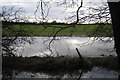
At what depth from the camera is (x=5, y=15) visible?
2951 millimetres

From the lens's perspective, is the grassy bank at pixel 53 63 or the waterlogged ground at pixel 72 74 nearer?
the waterlogged ground at pixel 72 74

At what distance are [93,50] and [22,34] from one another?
7.68ft

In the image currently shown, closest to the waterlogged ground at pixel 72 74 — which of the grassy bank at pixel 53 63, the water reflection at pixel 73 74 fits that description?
the water reflection at pixel 73 74

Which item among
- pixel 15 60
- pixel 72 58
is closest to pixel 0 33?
pixel 15 60

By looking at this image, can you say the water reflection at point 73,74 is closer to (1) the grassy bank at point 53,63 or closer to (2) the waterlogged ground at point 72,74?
(2) the waterlogged ground at point 72,74

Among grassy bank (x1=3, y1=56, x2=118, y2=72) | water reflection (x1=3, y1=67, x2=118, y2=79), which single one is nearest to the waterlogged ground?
water reflection (x1=3, y1=67, x2=118, y2=79)

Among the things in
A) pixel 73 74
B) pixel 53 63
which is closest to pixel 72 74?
pixel 73 74

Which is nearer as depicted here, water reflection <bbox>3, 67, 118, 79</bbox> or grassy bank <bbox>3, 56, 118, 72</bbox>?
water reflection <bbox>3, 67, 118, 79</bbox>

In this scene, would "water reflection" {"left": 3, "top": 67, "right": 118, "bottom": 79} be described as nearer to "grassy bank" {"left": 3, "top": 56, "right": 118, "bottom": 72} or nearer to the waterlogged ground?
the waterlogged ground

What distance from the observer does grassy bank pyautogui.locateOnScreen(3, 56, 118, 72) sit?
12.1ft

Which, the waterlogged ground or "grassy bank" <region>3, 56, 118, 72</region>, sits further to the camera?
"grassy bank" <region>3, 56, 118, 72</region>

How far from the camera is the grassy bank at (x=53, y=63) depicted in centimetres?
367

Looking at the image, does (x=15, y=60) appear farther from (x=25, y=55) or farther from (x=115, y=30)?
(x=115, y=30)

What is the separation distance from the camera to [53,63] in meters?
3.77
